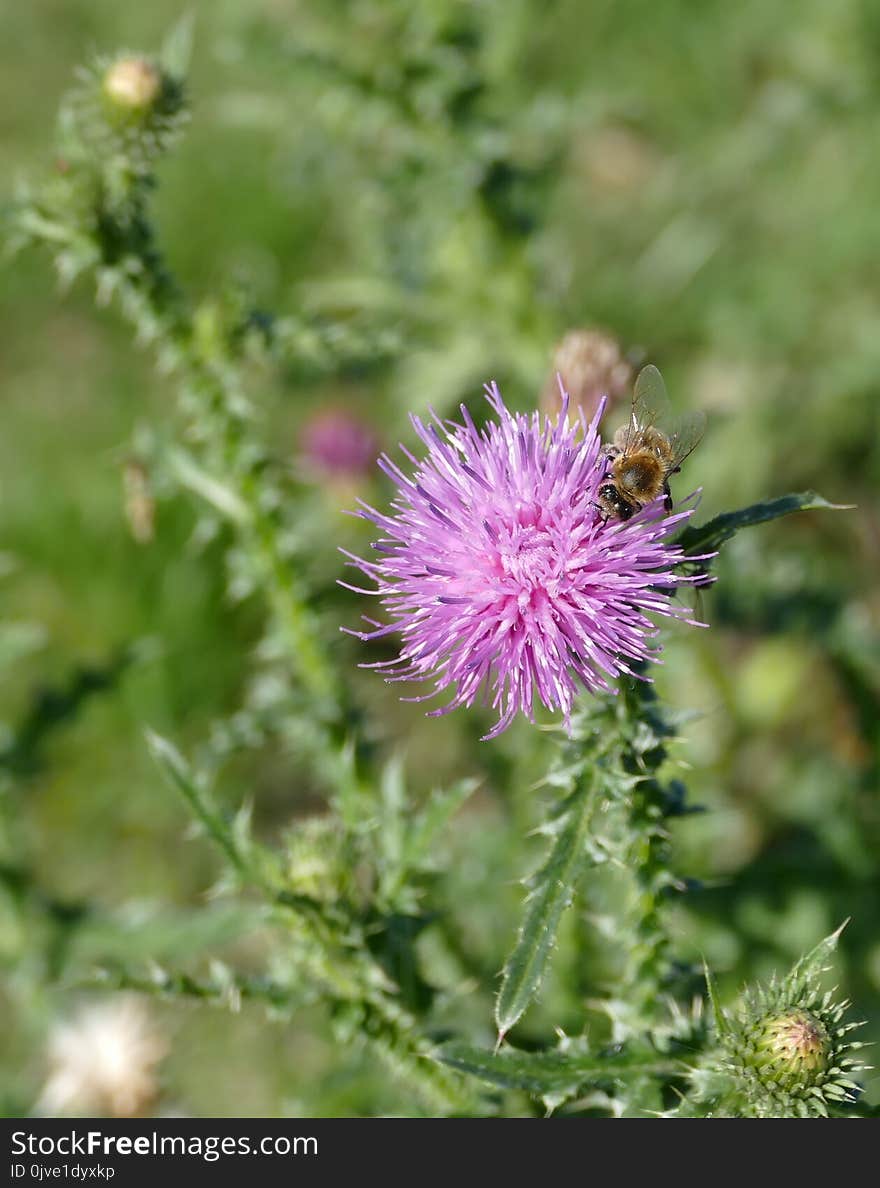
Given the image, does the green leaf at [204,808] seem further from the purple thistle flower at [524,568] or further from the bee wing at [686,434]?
the bee wing at [686,434]

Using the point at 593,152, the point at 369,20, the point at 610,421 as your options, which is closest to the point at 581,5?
the point at 593,152

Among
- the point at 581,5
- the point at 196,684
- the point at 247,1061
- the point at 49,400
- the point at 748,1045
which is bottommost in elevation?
the point at 748,1045

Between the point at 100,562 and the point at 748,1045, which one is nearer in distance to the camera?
the point at 748,1045

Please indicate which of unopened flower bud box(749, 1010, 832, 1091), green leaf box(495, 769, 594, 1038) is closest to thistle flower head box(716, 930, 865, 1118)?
unopened flower bud box(749, 1010, 832, 1091)

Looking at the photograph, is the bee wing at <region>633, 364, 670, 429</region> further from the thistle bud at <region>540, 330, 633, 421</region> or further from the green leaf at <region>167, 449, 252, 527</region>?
the green leaf at <region>167, 449, 252, 527</region>

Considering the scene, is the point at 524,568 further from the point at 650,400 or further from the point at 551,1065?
the point at 551,1065

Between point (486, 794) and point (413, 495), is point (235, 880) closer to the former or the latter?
point (413, 495)

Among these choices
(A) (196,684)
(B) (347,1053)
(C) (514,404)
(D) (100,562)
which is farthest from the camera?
(D) (100,562)
